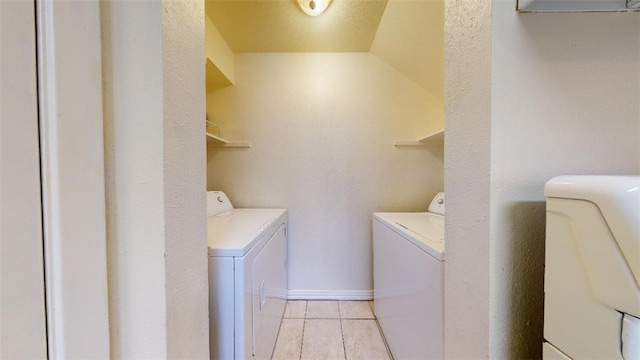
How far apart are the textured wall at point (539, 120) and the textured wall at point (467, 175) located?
2 centimetres

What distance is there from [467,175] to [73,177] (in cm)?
102

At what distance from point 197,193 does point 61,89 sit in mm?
374

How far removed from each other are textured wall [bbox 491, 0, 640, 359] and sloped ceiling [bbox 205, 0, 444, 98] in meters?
0.92

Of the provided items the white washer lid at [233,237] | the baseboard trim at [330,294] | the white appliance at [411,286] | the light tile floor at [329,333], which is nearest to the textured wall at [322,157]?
the baseboard trim at [330,294]

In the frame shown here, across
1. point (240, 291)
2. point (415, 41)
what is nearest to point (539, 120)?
point (240, 291)

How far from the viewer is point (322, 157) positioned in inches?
89.4

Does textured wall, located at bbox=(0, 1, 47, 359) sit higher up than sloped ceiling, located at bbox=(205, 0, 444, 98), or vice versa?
sloped ceiling, located at bbox=(205, 0, 444, 98)

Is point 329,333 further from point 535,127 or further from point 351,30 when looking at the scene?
point 351,30

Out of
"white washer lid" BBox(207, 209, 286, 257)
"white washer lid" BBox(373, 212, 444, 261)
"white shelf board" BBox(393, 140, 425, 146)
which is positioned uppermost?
"white shelf board" BBox(393, 140, 425, 146)

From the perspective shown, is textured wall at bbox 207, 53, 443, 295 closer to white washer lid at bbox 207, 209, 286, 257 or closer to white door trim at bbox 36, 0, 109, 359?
white washer lid at bbox 207, 209, 286, 257

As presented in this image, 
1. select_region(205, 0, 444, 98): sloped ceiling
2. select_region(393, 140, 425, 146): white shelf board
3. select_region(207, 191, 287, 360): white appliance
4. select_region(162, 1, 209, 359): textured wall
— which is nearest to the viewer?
select_region(162, 1, 209, 359): textured wall

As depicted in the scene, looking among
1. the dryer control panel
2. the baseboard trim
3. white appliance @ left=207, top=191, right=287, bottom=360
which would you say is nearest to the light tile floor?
the baseboard trim

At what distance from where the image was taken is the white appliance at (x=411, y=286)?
952 mm

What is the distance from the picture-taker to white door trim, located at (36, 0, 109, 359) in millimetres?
477
